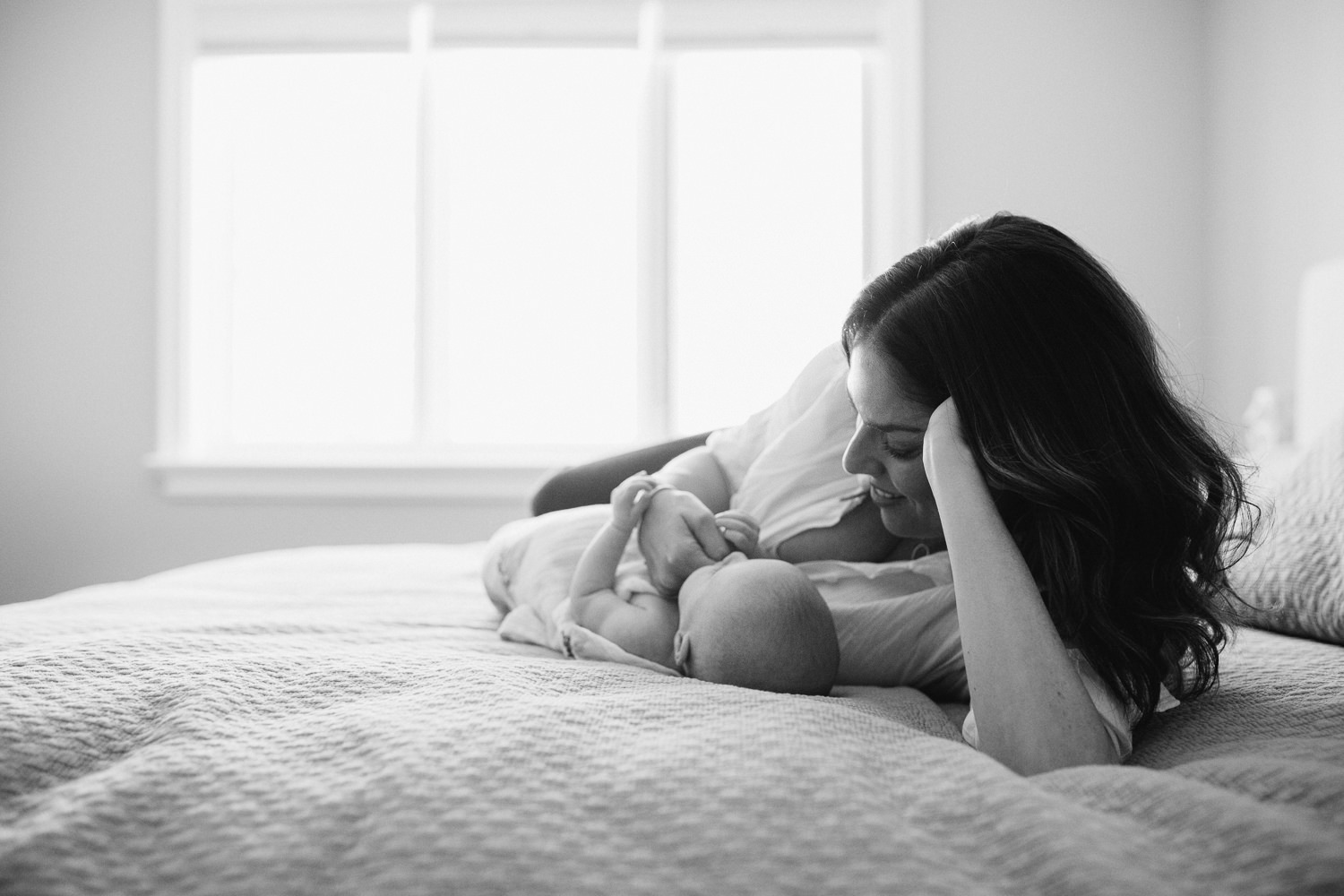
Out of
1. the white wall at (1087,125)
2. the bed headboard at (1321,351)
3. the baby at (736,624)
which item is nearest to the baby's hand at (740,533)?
the baby at (736,624)

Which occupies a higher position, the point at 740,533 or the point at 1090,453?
the point at 1090,453

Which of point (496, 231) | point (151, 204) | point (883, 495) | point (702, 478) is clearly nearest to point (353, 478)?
point (496, 231)

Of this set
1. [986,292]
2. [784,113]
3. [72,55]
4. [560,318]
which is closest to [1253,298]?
[784,113]

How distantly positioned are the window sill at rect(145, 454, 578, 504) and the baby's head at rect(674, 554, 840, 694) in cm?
236

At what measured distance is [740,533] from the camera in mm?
1091

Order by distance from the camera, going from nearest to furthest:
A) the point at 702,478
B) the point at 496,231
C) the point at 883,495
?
the point at 883,495
the point at 702,478
the point at 496,231

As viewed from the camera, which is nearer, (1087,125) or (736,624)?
(736,624)

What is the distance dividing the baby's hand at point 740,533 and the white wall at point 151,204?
2268mm

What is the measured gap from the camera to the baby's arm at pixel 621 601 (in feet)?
3.36

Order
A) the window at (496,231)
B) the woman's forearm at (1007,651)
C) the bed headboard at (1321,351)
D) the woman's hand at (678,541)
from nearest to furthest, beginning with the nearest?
the woman's forearm at (1007,651) < the woman's hand at (678,541) < the bed headboard at (1321,351) < the window at (496,231)

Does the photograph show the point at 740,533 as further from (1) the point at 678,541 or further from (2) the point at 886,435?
(2) the point at 886,435

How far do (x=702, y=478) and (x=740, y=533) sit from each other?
0.25m

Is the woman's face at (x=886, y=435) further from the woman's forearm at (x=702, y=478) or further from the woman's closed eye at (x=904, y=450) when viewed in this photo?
the woman's forearm at (x=702, y=478)

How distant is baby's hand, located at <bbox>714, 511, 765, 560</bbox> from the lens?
1089mm
